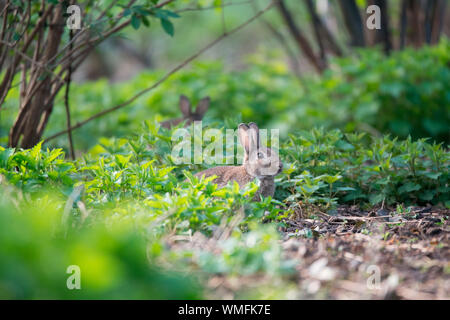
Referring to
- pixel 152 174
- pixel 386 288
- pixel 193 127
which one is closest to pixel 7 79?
pixel 193 127

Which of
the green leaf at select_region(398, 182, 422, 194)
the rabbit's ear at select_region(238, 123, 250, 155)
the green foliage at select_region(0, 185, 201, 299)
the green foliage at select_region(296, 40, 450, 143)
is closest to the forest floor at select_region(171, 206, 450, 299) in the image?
the green leaf at select_region(398, 182, 422, 194)

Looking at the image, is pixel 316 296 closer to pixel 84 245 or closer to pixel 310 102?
pixel 84 245

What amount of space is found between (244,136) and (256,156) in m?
0.21

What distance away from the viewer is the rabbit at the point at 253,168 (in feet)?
14.7

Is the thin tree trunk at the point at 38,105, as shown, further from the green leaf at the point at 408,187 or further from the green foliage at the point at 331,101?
the green leaf at the point at 408,187

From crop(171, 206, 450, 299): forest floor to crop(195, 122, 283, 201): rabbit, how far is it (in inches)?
19.8

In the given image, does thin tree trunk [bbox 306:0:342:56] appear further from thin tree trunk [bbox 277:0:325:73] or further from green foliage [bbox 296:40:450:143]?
green foliage [bbox 296:40:450:143]

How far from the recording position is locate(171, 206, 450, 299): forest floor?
2629 mm

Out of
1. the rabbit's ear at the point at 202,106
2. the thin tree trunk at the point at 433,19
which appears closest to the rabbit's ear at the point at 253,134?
the rabbit's ear at the point at 202,106

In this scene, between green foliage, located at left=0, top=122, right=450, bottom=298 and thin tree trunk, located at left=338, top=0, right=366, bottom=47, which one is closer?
green foliage, located at left=0, top=122, right=450, bottom=298

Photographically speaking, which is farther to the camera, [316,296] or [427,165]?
[427,165]

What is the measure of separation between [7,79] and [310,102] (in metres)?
5.68

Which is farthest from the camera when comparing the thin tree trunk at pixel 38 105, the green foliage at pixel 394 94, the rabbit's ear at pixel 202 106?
the green foliage at pixel 394 94

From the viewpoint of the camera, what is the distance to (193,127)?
16.1 ft
